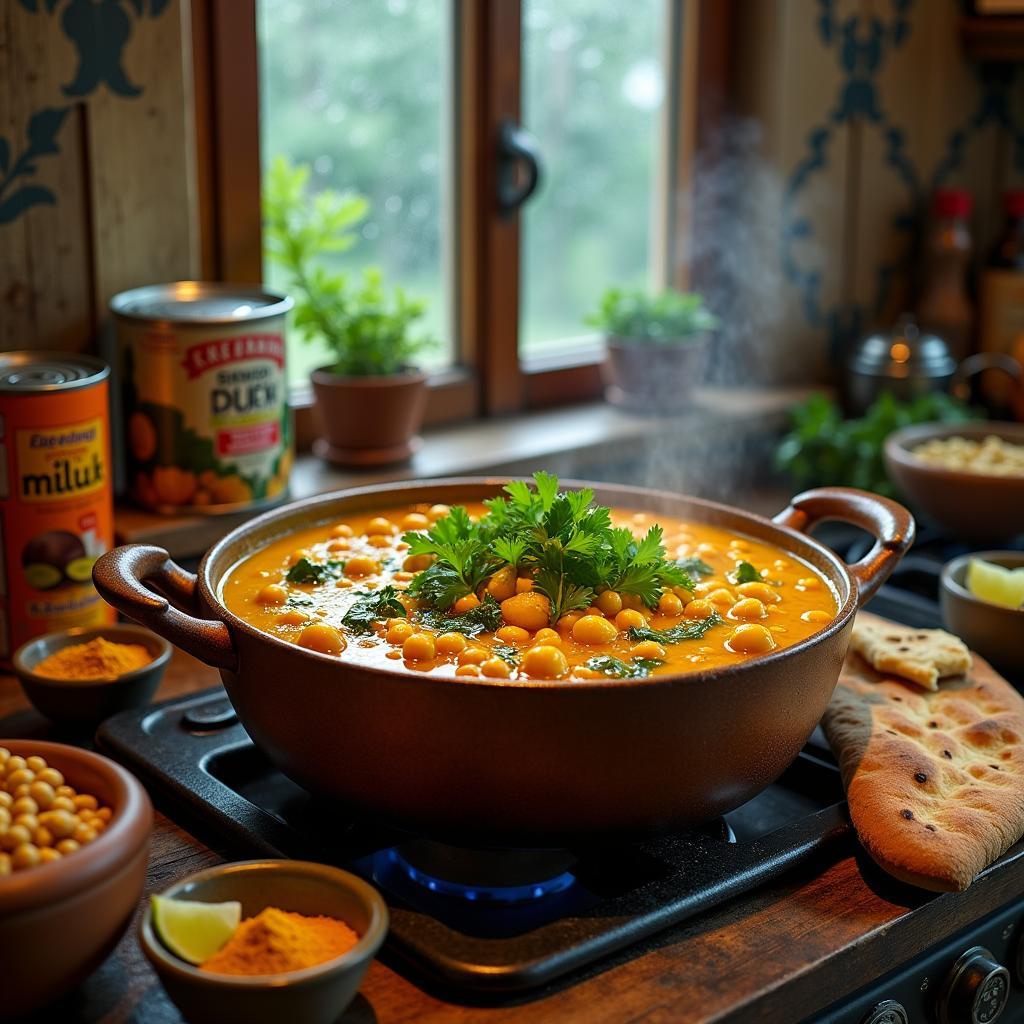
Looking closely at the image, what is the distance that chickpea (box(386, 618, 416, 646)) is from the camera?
4.03ft

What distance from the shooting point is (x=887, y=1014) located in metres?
1.21

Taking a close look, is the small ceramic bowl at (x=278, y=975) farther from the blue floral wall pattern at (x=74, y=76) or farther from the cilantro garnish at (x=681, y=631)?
the blue floral wall pattern at (x=74, y=76)

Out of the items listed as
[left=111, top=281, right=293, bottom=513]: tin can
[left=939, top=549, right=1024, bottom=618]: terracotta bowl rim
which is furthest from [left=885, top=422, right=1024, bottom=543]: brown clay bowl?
[left=111, top=281, right=293, bottom=513]: tin can

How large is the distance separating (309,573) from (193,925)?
44 centimetres

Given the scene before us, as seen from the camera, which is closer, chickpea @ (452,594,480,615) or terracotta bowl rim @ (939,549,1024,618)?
chickpea @ (452,594,480,615)

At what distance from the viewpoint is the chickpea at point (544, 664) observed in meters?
1.16

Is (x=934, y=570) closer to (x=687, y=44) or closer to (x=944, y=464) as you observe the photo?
(x=944, y=464)

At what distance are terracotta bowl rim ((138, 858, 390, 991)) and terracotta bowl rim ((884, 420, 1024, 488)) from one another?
1.30 m

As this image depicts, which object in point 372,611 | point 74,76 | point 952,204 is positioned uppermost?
point 74,76

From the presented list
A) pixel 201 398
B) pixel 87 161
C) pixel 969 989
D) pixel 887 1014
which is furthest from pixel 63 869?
pixel 87 161

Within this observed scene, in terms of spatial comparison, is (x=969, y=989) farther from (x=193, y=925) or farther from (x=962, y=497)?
(x=962, y=497)

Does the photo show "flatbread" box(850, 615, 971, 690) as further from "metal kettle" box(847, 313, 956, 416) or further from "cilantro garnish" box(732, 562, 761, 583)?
"metal kettle" box(847, 313, 956, 416)

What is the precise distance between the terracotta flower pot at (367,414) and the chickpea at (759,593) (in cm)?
87

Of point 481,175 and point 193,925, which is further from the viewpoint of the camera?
point 481,175
